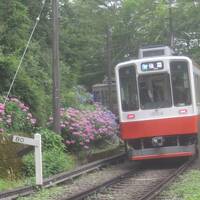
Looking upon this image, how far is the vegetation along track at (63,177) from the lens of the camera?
1243cm

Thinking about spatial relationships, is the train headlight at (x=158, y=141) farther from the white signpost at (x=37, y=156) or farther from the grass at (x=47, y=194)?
the white signpost at (x=37, y=156)

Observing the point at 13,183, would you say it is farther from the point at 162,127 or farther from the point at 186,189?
the point at 162,127

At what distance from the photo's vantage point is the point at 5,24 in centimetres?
2336

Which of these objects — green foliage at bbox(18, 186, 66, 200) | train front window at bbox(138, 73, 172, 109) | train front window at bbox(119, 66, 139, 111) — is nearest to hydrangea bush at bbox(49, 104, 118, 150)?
train front window at bbox(119, 66, 139, 111)

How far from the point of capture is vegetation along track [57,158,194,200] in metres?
12.8

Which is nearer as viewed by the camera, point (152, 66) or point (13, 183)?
point (13, 183)

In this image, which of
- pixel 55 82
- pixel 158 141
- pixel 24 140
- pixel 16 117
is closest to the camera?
pixel 24 140

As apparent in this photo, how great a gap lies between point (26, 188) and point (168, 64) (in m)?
7.58

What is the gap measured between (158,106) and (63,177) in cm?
448

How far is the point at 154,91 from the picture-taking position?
1920 centimetres

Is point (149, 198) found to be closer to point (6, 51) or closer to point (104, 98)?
point (6, 51)

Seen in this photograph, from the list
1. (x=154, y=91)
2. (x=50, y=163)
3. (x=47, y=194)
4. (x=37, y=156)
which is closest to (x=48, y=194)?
(x=47, y=194)

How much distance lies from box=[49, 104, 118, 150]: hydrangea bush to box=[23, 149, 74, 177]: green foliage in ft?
7.44

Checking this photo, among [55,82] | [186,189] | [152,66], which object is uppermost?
[152,66]
